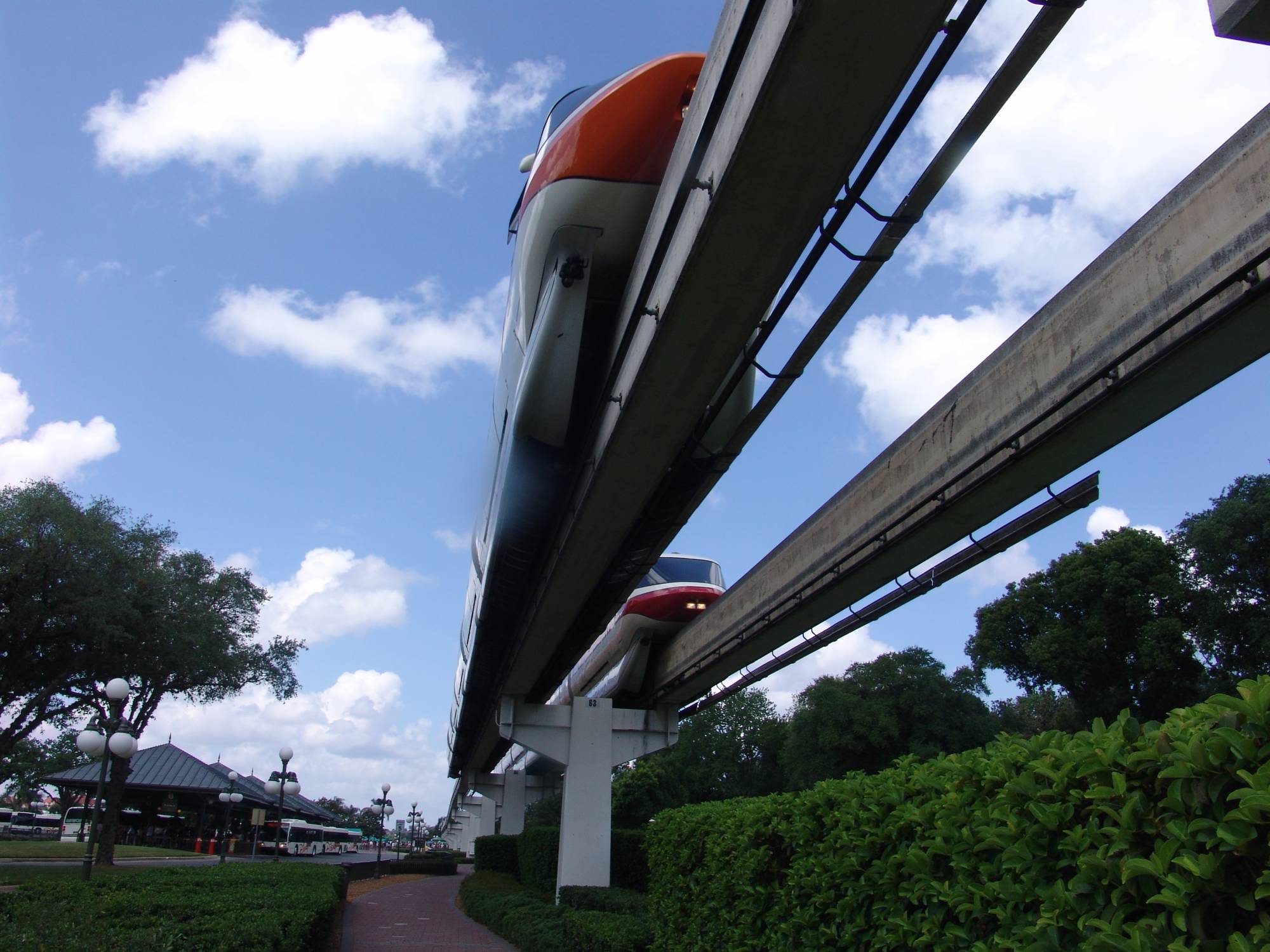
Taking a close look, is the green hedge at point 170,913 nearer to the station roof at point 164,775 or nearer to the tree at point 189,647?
the tree at point 189,647

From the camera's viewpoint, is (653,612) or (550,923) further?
(653,612)

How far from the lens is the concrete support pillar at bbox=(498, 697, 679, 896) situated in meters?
19.0

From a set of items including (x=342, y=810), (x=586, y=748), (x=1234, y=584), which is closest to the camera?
(x=586, y=748)

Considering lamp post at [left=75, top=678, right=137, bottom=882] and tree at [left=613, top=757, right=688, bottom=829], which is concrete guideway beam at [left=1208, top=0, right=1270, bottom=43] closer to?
lamp post at [left=75, top=678, right=137, bottom=882]

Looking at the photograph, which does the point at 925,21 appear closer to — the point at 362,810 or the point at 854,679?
the point at 854,679

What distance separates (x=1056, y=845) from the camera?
3242mm

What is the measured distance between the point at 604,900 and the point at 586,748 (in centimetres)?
579

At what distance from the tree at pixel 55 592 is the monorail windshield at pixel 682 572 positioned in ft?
52.8

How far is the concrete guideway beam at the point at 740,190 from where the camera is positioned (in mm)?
4406

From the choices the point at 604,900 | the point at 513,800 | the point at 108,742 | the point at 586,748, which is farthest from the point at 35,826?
the point at 604,900

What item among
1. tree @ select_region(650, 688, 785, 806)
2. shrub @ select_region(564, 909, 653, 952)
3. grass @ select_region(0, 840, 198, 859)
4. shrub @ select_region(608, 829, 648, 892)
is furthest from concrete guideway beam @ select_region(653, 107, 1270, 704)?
tree @ select_region(650, 688, 785, 806)

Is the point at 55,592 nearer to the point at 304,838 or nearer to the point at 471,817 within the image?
the point at 304,838

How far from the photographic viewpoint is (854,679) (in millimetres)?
39750

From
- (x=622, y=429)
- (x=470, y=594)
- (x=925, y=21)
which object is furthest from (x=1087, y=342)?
(x=470, y=594)
